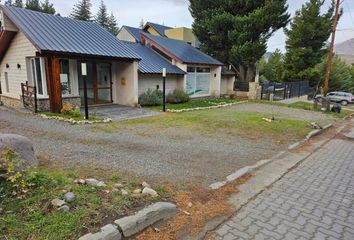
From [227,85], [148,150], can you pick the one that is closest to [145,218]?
[148,150]

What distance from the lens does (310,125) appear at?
11609 mm

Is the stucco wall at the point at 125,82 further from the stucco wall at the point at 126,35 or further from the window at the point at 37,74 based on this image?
the stucco wall at the point at 126,35

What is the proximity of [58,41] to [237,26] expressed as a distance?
53.3ft

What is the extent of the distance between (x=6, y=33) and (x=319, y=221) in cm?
1529

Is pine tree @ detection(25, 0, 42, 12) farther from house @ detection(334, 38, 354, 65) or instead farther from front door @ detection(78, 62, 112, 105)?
house @ detection(334, 38, 354, 65)

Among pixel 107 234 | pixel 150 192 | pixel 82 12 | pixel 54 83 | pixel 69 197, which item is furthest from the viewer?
pixel 82 12

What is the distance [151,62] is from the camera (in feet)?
57.7

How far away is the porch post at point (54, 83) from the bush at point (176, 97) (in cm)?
779

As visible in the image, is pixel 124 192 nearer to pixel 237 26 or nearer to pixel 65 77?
pixel 65 77

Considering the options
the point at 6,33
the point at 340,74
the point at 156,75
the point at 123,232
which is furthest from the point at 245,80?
the point at 123,232

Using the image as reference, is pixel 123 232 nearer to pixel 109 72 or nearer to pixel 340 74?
pixel 109 72

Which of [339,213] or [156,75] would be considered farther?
[156,75]

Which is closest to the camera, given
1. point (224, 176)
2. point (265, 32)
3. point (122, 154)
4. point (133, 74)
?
point (224, 176)

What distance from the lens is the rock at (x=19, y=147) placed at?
12.9ft
